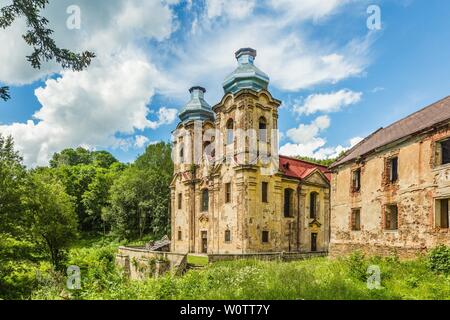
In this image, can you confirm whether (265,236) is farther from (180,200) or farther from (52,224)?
(52,224)

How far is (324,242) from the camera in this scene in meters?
30.4

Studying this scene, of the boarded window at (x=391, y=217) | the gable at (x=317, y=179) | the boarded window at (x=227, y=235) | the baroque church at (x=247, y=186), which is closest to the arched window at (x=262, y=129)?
→ the baroque church at (x=247, y=186)

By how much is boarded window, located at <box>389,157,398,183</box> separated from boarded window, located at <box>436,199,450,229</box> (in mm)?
2710

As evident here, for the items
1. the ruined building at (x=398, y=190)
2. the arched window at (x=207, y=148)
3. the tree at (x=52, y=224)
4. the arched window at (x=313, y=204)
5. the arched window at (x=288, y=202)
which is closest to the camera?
the ruined building at (x=398, y=190)

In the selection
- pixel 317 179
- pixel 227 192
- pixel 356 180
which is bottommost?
pixel 227 192

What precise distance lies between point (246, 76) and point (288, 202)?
11232 millimetres

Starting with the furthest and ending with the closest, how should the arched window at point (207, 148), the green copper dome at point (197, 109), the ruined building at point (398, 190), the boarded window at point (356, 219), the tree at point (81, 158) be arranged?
the tree at point (81, 158)
the green copper dome at point (197, 109)
the arched window at point (207, 148)
the boarded window at point (356, 219)
the ruined building at point (398, 190)

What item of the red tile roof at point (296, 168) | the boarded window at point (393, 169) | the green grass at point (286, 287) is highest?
the red tile roof at point (296, 168)

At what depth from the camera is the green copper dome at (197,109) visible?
33.8m

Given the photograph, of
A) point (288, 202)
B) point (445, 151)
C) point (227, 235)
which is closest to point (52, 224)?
point (227, 235)

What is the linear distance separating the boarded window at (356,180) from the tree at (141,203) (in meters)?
29.5

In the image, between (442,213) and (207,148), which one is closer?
(442,213)

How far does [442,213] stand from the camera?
14180 mm

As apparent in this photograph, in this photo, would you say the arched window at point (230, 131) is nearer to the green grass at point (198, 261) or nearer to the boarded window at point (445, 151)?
the green grass at point (198, 261)
